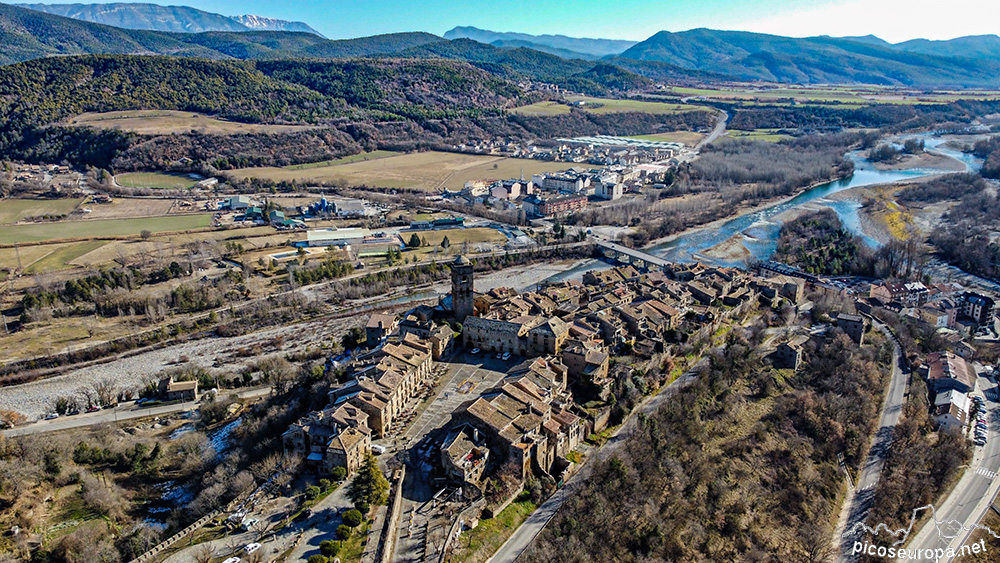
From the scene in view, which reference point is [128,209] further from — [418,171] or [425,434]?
[425,434]

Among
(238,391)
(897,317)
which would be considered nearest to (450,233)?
(238,391)

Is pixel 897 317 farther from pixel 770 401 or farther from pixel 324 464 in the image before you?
pixel 324 464

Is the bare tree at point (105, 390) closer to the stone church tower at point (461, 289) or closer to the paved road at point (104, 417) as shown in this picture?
the paved road at point (104, 417)

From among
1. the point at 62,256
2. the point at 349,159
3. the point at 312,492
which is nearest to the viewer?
the point at 312,492

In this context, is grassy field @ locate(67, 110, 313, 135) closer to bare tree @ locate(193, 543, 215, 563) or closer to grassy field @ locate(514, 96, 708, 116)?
grassy field @ locate(514, 96, 708, 116)

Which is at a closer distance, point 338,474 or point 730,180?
point 338,474

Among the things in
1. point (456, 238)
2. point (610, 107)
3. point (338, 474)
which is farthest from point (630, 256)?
point (610, 107)
